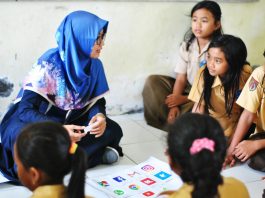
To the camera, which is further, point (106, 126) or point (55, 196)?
point (106, 126)

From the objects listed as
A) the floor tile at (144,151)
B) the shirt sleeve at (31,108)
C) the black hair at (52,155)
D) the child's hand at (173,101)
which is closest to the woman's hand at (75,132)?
the shirt sleeve at (31,108)

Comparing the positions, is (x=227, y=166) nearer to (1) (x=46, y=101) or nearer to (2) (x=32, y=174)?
(1) (x=46, y=101)

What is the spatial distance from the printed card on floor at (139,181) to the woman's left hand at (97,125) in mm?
198

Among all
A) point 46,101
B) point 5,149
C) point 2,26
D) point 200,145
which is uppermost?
point 2,26

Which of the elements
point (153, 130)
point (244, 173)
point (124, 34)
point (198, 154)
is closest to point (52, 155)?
point (198, 154)

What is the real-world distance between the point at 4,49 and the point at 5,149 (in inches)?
27.5

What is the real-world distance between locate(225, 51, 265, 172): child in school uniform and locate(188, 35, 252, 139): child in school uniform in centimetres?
13

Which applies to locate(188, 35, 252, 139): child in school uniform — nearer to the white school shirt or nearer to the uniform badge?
the uniform badge

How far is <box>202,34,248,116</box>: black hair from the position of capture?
7.27 ft

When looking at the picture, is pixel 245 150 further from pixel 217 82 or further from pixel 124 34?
pixel 124 34

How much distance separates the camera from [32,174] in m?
1.19

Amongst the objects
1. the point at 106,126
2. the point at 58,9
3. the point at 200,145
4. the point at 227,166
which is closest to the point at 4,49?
the point at 58,9

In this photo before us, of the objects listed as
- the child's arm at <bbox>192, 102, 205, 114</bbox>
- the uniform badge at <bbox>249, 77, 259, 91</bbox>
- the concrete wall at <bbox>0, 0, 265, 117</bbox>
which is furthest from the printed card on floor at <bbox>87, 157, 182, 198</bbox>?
the concrete wall at <bbox>0, 0, 265, 117</bbox>

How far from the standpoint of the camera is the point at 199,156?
43.6 inches
